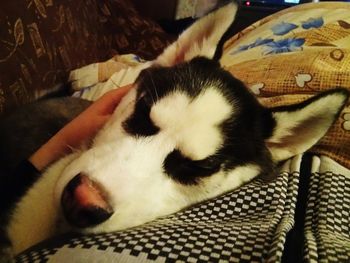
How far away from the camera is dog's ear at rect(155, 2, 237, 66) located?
4.09 ft

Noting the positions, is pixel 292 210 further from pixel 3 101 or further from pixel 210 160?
pixel 3 101

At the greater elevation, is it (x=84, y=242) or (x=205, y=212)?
(x=84, y=242)

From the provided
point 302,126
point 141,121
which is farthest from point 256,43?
point 141,121

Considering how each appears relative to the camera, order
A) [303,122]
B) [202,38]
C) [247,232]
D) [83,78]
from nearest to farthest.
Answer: [247,232]
[303,122]
[202,38]
[83,78]

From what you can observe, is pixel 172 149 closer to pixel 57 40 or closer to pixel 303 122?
pixel 303 122

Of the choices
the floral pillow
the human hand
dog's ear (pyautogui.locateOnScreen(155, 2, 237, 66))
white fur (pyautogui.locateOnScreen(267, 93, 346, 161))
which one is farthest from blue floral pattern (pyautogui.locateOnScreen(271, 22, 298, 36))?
the human hand

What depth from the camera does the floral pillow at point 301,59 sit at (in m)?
1.24

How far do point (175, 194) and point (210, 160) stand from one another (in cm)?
14

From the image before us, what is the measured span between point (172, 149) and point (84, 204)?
31cm

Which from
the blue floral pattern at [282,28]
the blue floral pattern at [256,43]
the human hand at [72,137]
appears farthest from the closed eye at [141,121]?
the blue floral pattern at [282,28]

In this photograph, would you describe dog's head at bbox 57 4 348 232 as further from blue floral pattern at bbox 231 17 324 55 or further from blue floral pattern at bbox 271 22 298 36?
blue floral pattern at bbox 271 22 298 36

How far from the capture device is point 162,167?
102cm

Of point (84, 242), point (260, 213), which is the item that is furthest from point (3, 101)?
point (260, 213)

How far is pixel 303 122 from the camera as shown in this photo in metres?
1.19
